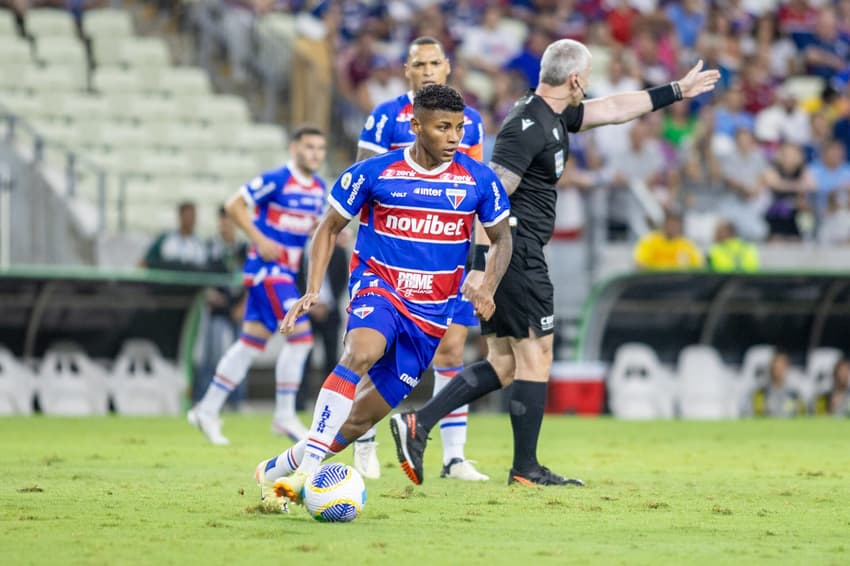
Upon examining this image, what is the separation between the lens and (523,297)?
9.48 metres

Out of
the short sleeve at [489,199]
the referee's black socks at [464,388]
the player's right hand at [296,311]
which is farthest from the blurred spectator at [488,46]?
the player's right hand at [296,311]

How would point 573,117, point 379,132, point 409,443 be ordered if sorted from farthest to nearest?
1. point 379,132
2. point 573,117
3. point 409,443

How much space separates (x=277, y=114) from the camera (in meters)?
24.1

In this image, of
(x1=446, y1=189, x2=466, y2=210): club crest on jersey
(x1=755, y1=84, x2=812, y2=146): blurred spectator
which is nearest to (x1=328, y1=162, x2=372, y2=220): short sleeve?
(x1=446, y1=189, x2=466, y2=210): club crest on jersey

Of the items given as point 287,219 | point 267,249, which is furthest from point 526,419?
point 287,219

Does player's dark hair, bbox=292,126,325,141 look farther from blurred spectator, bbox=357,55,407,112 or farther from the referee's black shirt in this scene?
blurred spectator, bbox=357,55,407,112

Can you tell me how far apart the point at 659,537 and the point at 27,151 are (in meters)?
15.5

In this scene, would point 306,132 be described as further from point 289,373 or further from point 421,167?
point 421,167

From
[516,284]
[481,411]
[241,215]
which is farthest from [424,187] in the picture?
[481,411]

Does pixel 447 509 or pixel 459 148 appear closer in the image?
pixel 447 509

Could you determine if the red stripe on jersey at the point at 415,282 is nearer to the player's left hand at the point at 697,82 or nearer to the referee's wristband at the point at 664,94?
the referee's wristband at the point at 664,94

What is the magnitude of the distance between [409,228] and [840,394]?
11.9 meters

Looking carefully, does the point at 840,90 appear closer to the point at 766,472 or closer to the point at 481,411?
the point at 481,411

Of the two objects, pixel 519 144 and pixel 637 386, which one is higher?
pixel 519 144
